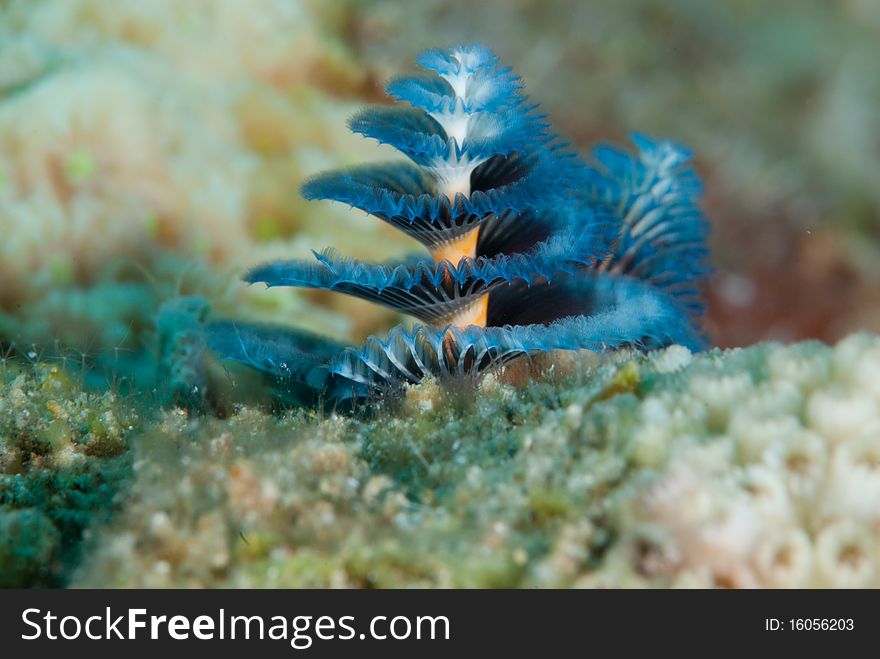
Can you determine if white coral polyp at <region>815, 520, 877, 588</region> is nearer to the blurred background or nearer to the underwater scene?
the underwater scene

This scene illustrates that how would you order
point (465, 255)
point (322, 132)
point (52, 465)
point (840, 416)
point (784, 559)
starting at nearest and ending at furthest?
point (784, 559), point (840, 416), point (52, 465), point (465, 255), point (322, 132)

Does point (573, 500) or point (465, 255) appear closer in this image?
point (573, 500)

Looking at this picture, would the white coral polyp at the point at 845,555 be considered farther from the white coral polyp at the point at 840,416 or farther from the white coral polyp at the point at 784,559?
the white coral polyp at the point at 840,416

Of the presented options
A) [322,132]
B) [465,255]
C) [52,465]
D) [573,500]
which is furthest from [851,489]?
[322,132]

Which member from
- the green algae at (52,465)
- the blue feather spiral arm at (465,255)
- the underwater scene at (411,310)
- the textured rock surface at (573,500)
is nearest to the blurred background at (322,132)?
the underwater scene at (411,310)

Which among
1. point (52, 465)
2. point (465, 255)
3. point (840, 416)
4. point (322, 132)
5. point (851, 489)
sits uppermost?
point (322, 132)

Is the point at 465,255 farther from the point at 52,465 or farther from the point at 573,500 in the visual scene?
the point at 52,465

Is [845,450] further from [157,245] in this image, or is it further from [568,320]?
[157,245]
